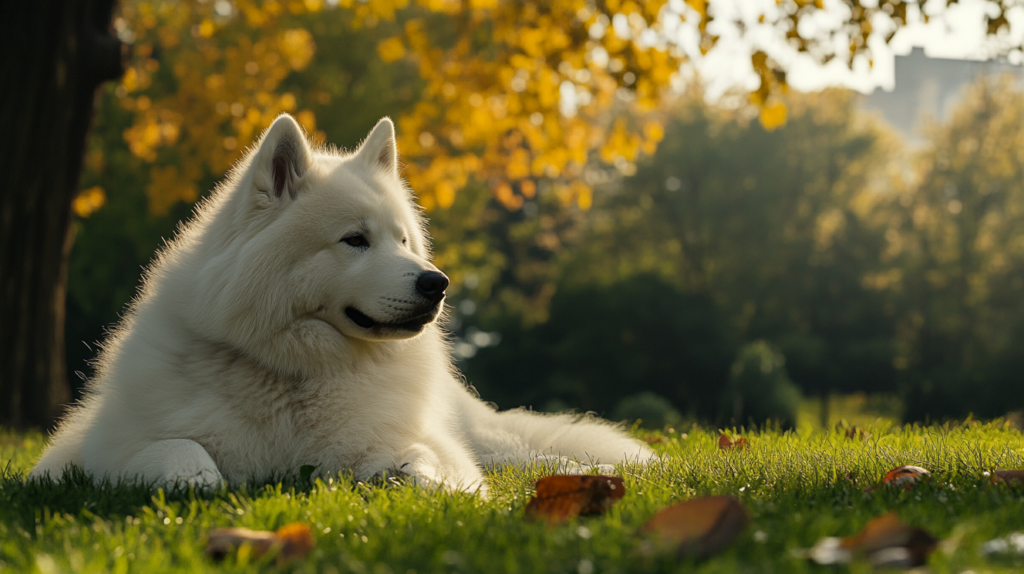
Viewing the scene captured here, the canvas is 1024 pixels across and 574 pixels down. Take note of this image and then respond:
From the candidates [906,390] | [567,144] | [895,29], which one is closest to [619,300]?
[906,390]

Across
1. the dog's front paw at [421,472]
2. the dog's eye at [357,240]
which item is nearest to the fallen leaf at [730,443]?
the dog's front paw at [421,472]

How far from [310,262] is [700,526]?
226cm

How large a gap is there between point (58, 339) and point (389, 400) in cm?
669

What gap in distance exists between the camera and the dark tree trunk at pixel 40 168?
8.00 meters

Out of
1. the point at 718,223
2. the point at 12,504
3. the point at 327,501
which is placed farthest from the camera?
the point at 718,223

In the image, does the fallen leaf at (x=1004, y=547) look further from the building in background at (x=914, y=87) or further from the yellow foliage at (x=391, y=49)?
the building in background at (x=914, y=87)

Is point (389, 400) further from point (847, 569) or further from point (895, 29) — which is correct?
point (895, 29)

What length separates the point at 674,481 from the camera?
340 centimetres

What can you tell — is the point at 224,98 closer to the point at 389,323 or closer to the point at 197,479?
the point at 389,323

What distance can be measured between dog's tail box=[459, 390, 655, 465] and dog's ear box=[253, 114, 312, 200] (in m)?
1.82

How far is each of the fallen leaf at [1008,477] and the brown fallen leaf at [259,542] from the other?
2548 millimetres

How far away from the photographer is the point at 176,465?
310cm

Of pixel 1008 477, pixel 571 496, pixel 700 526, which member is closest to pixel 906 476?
pixel 1008 477

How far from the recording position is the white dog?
3.37 meters
